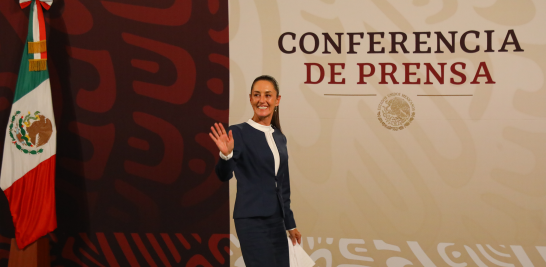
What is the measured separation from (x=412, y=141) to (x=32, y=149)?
110 inches

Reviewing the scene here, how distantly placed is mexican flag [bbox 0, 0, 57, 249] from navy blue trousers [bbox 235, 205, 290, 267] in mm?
2009

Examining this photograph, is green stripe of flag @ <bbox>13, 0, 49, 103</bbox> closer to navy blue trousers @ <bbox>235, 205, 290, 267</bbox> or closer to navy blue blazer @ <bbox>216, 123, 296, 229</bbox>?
navy blue blazer @ <bbox>216, 123, 296, 229</bbox>

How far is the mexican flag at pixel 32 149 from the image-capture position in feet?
11.4

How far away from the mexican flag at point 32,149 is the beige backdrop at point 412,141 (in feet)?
4.51

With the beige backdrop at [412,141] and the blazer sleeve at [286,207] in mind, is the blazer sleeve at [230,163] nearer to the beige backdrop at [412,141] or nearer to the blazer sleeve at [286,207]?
the blazer sleeve at [286,207]

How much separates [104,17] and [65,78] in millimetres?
573

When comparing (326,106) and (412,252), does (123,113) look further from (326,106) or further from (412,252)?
(412,252)

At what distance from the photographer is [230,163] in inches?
82.6

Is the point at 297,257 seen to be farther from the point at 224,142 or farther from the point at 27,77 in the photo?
the point at 27,77

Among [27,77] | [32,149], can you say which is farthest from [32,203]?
[27,77]

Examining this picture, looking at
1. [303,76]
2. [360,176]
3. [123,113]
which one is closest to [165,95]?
[123,113]

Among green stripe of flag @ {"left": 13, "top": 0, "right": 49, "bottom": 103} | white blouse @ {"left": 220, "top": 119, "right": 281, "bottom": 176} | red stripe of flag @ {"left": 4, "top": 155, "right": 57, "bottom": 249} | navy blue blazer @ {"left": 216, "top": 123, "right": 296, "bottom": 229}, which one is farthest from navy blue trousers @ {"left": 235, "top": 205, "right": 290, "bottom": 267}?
green stripe of flag @ {"left": 13, "top": 0, "right": 49, "bottom": 103}

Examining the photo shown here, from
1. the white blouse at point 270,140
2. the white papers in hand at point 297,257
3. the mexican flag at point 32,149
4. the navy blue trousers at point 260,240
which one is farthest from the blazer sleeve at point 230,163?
the mexican flag at point 32,149

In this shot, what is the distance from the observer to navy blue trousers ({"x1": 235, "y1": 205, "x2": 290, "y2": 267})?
2145 mm
